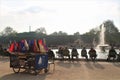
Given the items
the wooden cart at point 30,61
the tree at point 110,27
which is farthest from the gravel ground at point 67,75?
the tree at point 110,27

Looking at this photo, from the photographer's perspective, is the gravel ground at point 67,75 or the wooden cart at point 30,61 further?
the wooden cart at point 30,61

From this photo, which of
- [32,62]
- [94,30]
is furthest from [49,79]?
[94,30]

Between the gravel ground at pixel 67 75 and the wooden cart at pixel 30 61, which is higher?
the wooden cart at pixel 30 61

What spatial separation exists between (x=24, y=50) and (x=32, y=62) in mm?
1101

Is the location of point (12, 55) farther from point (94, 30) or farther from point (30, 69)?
point (94, 30)

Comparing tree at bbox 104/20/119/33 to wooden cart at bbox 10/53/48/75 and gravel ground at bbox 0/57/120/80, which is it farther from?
wooden cart at bbox 10/53/48/75

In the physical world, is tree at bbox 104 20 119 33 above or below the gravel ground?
above

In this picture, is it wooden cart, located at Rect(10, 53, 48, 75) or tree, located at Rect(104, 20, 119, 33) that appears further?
tree, located at Rect(104, 20, 119, 33)

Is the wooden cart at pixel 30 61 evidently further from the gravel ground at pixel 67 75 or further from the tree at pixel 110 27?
the tree at pixel 110 27

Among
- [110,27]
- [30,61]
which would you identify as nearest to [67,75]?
[30,61]

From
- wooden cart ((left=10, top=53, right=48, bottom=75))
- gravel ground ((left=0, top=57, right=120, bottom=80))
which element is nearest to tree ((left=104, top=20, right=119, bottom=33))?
gravel ground ((left=0, top=57, right=120, bottom=80))

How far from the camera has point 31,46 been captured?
51.7ft

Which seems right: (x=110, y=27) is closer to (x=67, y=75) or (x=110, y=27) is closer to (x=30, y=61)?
(x=67, y=75)

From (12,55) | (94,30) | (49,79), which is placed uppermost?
(94,30)
